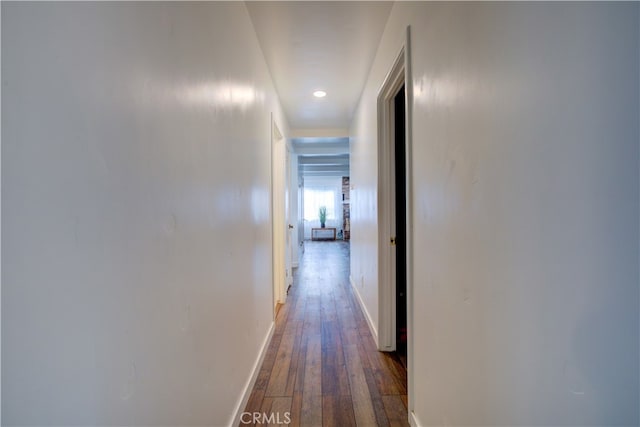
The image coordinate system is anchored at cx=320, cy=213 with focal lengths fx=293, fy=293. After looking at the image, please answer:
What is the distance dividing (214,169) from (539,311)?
4.00 feet

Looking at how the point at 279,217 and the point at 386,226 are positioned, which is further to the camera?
the point at 279,217

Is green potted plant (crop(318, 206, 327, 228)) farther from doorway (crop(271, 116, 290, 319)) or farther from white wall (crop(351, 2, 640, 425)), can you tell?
white wall (crop(351, 2, 640, 425))

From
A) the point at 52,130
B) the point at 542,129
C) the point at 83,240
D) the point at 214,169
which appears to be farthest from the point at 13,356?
the point at 542,129

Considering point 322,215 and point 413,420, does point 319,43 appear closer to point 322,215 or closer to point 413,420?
point 413,420

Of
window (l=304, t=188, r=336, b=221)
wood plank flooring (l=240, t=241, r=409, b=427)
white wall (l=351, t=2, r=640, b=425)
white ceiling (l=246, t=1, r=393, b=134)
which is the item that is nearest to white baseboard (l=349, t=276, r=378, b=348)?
wood plank flooring (l=240, t=241, r=409, b=427)

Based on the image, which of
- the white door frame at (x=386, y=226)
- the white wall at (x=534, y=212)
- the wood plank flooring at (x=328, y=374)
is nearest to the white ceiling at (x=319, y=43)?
the white door frame at (x=386, y=226)

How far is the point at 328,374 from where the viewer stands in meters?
2.09

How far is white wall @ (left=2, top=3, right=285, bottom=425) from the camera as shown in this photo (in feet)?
1.55

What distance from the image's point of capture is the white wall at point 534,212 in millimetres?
495

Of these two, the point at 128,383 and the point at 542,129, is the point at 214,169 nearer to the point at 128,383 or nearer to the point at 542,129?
the point at 128,383

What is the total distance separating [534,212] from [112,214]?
943 mm

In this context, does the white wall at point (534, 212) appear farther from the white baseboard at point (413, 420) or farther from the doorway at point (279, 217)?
the doorway at point (279, 217)

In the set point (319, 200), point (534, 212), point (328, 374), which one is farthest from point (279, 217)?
point (319, 200)

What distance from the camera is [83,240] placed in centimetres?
57
